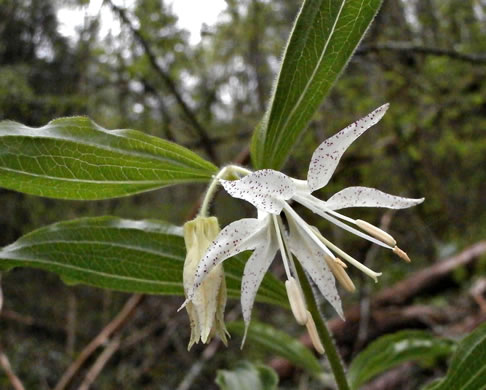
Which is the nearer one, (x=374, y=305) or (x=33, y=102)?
(x=33, y=102)

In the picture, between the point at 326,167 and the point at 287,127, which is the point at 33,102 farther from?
the point at 326,167

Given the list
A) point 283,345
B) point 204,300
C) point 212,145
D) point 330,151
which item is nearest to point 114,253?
point 204,300

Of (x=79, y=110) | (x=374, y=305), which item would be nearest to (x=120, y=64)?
(x=79, y=110)

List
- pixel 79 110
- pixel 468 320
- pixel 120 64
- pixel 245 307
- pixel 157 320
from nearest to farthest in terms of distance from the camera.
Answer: pixel 245 307, pixel 468 320, pixel 79 110, pixel 120 64, pixel 157 320

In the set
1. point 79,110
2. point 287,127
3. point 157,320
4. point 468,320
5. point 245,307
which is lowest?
point 468,320

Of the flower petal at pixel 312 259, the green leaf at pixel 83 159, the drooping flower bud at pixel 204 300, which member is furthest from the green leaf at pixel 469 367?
the green leaf at pixel 83 159

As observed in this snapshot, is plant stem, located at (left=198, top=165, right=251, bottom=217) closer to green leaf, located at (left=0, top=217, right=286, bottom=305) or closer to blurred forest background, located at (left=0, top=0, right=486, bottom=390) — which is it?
green leaf, located at (left=0, top=217, right=286, bottom=305)

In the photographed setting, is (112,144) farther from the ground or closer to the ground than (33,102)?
closer to the ground

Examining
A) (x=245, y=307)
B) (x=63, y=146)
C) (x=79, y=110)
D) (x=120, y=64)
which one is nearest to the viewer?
(x=245, y=307)
